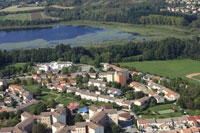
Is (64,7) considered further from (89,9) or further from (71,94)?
(71,94)

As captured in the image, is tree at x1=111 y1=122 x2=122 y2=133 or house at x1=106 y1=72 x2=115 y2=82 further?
house at x1=106 y1=72 x2=115 y2=82

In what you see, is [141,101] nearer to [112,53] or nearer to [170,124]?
[170,124]

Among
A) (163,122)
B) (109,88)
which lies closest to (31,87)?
(109,88)

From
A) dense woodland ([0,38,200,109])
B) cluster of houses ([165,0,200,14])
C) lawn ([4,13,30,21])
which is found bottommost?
dense woodland ([0,38,200,109])

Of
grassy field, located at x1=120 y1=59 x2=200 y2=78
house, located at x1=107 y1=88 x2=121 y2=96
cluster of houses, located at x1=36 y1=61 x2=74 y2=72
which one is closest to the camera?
house, located at x1=107 y1=88 x2=121 y2=96

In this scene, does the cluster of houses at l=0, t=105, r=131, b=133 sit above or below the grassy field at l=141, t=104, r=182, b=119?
above

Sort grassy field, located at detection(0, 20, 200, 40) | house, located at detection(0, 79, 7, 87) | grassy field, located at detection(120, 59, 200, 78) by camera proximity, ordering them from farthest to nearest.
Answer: grassy field, located at detection(0, 20, 200, 40) → grassy field, located at detection(120, 59, 200, 78) → house, located at detection(0, 79, 7, 87)

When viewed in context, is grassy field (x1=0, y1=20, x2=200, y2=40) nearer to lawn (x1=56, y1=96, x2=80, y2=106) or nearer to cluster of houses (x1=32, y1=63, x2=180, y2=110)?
cluster of houses (x1=32, y1=63, x2=180, y2=110)

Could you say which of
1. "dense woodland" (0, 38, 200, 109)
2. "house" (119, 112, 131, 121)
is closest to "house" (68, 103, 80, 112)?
"house" (119, 112, 131, 121)
